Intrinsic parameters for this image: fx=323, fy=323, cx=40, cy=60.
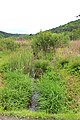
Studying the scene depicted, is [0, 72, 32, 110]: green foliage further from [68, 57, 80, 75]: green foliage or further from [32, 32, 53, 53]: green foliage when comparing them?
[32, 32, 53, 53]: green foliage

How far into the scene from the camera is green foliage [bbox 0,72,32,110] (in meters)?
9.60

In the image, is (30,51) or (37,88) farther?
(30,51)

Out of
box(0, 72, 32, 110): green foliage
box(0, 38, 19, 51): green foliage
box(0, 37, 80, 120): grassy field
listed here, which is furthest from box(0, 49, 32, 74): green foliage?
box(0, 38, 19, 51): green foliage

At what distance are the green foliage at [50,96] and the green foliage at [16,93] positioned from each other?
0.41 m

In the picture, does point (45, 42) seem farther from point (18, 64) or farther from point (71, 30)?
point (71, 30)

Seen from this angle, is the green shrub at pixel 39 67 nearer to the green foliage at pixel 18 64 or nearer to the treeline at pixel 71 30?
the green foliage at pixel 18 64

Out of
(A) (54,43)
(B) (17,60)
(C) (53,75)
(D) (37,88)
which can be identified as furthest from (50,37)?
(D) (37,88)

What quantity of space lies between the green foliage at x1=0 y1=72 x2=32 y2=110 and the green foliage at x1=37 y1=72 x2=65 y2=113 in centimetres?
41

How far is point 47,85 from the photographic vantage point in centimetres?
1013

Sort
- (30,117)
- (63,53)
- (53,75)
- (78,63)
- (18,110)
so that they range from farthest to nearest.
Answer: (63,53), (78,63), (53,75), (18,110), (30,117)

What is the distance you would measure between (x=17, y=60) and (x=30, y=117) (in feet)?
15.0

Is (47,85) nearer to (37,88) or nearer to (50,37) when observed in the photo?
(37,88)

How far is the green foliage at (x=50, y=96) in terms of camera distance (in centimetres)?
941

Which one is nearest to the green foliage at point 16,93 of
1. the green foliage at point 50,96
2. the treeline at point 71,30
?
the green foliage at point 50,96
